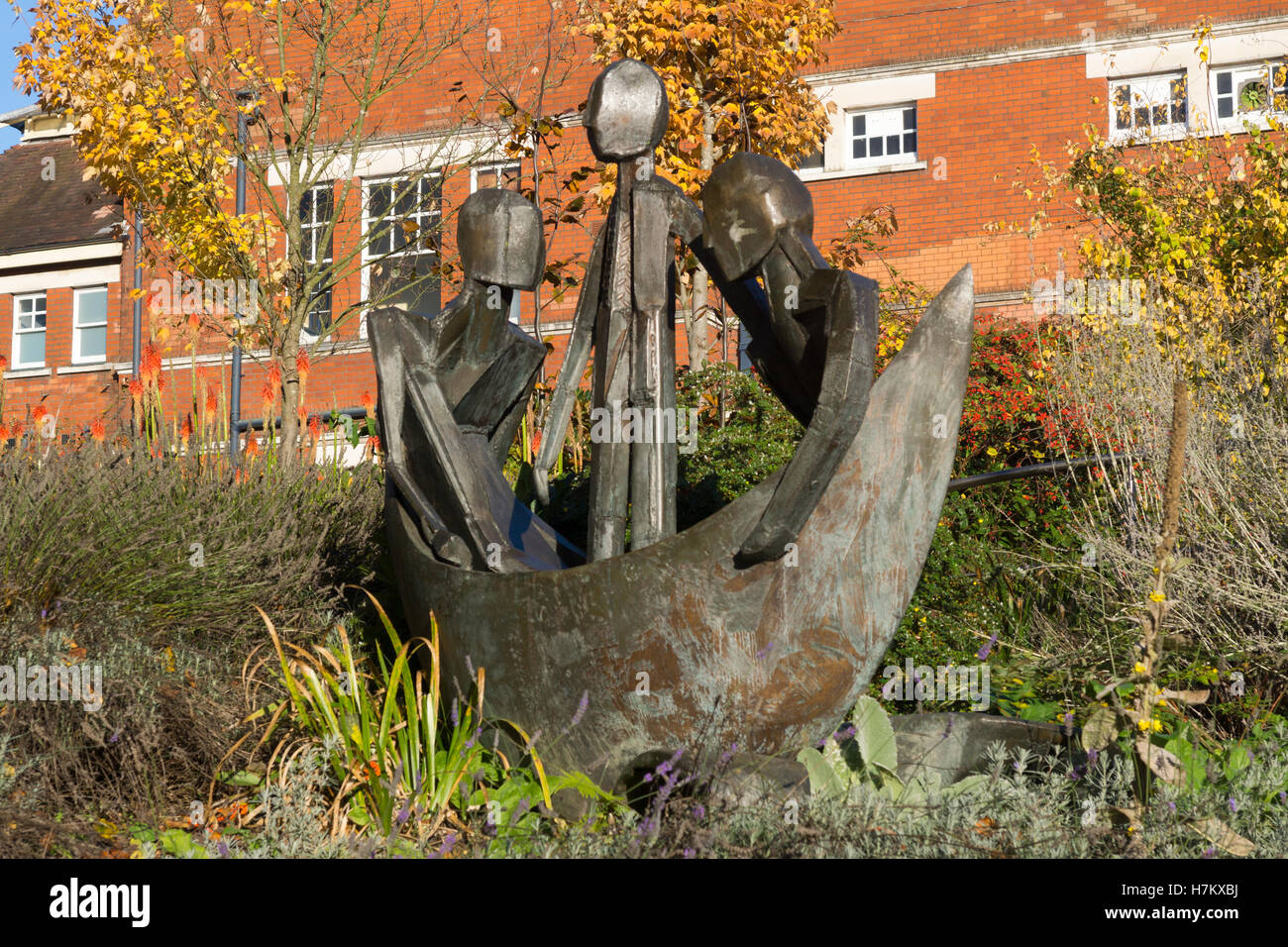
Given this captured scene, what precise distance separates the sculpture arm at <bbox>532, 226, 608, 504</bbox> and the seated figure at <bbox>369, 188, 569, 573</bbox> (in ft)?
0.63

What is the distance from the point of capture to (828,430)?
3512 millimetres

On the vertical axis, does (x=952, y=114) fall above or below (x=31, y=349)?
above

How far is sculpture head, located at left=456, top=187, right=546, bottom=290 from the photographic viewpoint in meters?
4.47

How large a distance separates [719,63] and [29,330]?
627 inches

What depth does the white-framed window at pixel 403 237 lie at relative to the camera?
33.0 feet

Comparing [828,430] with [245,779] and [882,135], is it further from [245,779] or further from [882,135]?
[882,135]

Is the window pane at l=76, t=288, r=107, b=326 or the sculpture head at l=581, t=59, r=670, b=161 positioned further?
the window pane at l=76, t=288, r=107, b=326

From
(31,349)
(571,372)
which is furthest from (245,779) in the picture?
(31,349)

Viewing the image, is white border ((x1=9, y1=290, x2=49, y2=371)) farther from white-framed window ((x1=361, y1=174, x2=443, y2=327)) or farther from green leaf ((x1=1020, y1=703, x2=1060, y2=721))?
green leaf ((x1=1020, y1=703, x2=1060, y2=721))

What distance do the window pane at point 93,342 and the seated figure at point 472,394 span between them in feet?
59.2

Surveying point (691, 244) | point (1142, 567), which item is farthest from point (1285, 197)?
point (691, 244)

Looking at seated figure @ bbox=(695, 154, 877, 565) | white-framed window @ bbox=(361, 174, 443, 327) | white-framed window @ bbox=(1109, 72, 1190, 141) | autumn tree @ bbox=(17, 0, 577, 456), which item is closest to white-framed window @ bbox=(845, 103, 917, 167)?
white-framed window @ bbox=(1109, 72, 1190, 141)

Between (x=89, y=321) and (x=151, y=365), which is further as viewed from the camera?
(x=89, y=321)

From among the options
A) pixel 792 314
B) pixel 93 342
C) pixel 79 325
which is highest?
pixel 79 325
